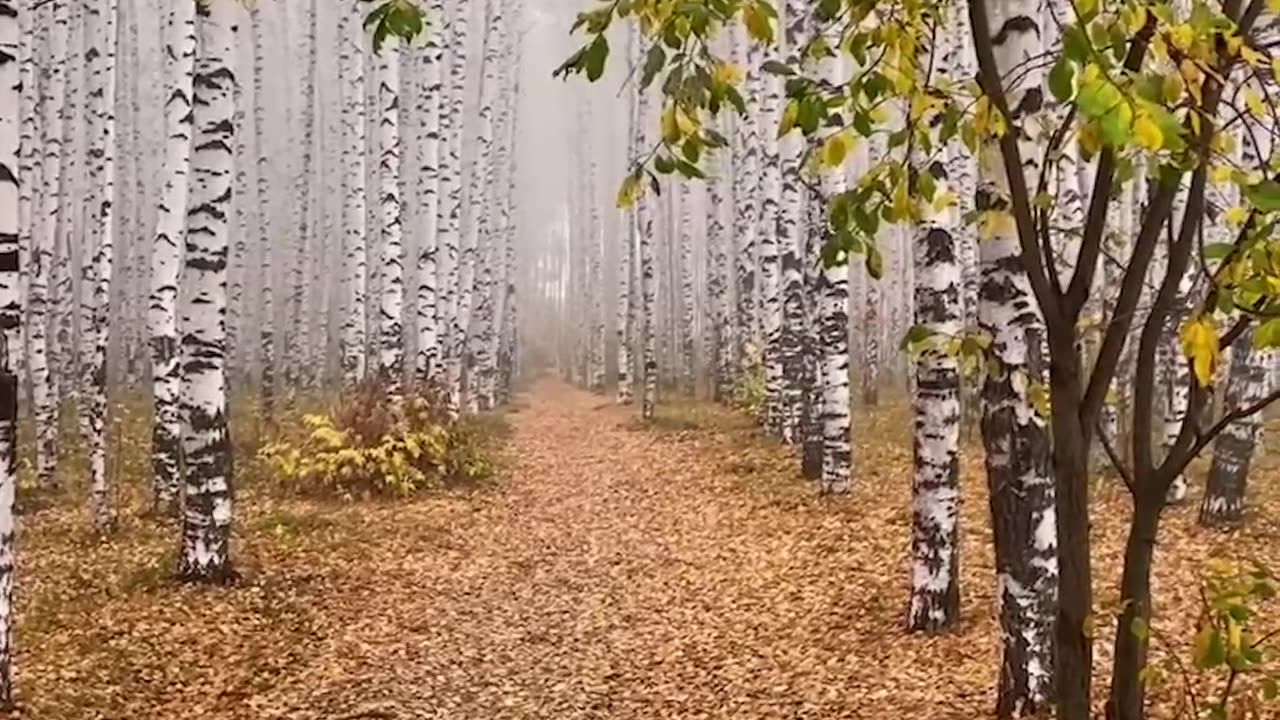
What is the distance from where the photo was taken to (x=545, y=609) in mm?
9305

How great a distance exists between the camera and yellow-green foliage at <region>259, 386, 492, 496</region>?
14047 millimetres

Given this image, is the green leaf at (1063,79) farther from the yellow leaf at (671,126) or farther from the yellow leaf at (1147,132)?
the yellow leaf at (671,126)

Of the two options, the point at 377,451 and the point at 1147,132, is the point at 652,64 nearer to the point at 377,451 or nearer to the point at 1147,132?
the point at 1147,132

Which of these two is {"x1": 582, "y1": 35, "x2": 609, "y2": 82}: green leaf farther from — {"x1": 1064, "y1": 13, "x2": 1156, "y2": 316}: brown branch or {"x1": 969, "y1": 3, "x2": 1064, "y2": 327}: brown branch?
{"x1": 1064, "y1": 13, "x2": 1156, "y2": 316}: brown branch

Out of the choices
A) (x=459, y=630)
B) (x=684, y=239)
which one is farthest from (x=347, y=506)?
(x=684, y=239)

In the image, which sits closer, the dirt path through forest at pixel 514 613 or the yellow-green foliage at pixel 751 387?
the dirt path through forest at pixel 514 613

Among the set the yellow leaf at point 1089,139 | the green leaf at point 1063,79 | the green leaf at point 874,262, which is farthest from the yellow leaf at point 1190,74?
the green leaf at point 874,262

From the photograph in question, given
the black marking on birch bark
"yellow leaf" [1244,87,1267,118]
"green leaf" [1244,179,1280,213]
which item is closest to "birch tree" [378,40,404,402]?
the black marking on birch bark

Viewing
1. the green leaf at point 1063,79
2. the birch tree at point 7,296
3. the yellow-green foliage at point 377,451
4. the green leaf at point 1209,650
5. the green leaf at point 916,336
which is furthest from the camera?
the yellow-green foliage at point 377,451

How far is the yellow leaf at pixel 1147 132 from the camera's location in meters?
1.73

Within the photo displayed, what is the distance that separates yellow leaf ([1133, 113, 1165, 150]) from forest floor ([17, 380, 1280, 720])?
3458 millimetres

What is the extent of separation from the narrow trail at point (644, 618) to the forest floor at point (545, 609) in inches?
1.0

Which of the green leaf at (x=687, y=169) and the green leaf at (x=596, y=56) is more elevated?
the green leaf at (x=596, y=56)

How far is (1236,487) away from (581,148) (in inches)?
1324
